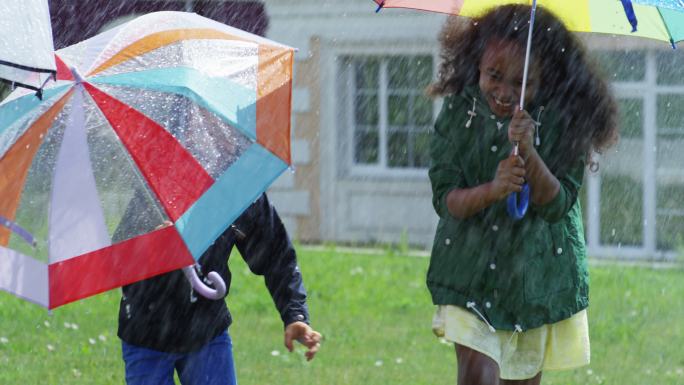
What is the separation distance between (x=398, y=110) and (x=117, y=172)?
13365mm

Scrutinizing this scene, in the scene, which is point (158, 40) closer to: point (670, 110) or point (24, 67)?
point (24, 67)

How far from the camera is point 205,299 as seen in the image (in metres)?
4.25

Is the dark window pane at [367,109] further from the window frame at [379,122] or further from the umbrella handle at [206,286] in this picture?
the umbrella handle at [206,286]

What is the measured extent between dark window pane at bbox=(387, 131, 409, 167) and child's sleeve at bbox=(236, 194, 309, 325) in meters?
12.6

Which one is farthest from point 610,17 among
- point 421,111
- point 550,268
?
point 421,111

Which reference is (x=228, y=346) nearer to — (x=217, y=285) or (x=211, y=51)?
(x=217, y=285)

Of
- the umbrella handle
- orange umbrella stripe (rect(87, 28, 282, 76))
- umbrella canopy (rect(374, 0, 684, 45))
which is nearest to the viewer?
orange umbrella stripe (rect(87, 28, 282, 76))

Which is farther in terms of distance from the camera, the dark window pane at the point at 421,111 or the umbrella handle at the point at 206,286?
the dark window pane at the point at 421,111

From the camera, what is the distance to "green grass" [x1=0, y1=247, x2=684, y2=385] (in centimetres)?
719

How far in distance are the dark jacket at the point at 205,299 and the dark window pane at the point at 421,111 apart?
12.4 m

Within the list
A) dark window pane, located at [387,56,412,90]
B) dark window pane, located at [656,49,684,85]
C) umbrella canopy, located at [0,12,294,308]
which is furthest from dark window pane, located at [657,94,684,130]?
umbrella canopy, located at [0,12,294,308]

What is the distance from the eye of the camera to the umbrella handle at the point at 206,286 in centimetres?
402

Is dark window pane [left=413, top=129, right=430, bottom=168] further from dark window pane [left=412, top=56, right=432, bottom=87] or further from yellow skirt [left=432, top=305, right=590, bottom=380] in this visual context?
yellow skirt [left=432, top=305, right=590, bottom=380]

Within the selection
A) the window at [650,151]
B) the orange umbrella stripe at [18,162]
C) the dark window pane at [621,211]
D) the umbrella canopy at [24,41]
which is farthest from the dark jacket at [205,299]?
the dark window pane at [621,211]
